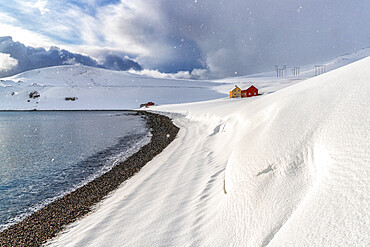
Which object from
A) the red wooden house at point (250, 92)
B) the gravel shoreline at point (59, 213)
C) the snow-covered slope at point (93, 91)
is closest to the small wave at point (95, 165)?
the gravel shoreline at point (59, 213)

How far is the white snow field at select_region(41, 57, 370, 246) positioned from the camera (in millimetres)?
2574

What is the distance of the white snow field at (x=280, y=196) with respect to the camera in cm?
257

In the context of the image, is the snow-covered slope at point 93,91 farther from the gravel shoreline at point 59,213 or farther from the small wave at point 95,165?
the gravel shoreline at point 59,213

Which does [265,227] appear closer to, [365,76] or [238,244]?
[238,244]

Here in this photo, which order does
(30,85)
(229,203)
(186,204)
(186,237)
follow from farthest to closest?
1. (30,85)
2. (186,204)
3. (229,203)
4. (186,237)

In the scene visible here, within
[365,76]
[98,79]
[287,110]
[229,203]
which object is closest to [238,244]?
[229,203]

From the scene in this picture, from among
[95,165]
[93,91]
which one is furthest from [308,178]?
[93,91]

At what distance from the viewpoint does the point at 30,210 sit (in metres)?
8.20

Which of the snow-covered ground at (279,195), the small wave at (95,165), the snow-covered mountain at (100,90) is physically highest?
the snow-covered mountain at (100,90)

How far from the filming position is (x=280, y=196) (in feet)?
11.7

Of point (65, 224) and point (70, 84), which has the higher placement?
point (70, 84)

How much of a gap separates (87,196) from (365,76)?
34.8 ft

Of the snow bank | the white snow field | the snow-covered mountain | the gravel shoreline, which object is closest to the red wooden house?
the snow-covered mountain

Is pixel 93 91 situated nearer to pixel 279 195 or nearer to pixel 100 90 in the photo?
A: pixel 100 90
